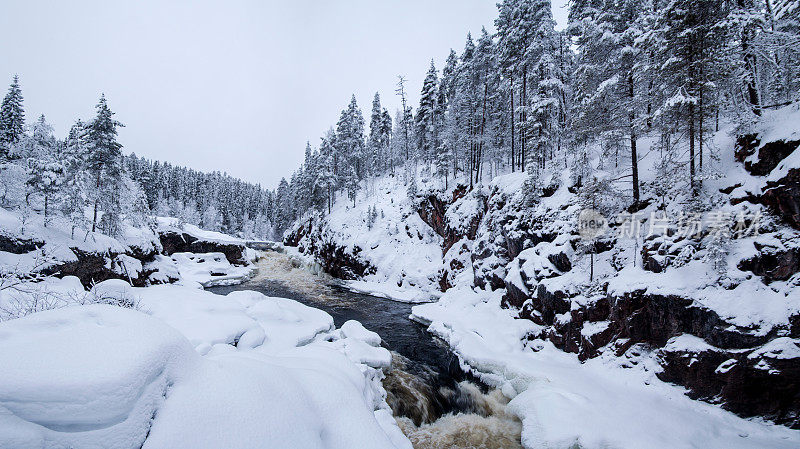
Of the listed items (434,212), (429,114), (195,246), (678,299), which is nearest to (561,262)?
(678,299)

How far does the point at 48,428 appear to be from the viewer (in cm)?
356

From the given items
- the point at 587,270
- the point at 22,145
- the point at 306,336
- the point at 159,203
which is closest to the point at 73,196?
the point at 22,145

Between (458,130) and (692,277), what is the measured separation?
29.7 metres

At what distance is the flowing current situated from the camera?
932cm

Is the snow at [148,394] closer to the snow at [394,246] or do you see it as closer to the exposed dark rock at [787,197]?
the exposed dark rock at [787,197]

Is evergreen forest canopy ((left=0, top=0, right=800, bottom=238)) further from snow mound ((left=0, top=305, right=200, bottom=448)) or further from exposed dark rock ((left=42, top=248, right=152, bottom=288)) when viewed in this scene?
snow mound ((left=0, top=305, right=200, bottom=448))

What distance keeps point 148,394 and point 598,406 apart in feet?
37.5

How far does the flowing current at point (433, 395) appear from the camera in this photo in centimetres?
932

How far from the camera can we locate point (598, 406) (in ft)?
30.5

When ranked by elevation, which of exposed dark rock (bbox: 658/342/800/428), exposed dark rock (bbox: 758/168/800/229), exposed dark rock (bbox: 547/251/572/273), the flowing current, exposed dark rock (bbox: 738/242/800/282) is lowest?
the flowing current

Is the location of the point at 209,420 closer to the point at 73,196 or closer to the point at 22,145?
the point at 73,196

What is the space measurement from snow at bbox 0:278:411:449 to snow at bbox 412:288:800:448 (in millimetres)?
4787

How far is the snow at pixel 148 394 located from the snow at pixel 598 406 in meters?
4.79

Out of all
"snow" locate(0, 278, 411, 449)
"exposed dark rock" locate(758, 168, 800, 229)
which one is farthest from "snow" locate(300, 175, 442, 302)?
"exposed dark rock" locate(758, 168, 800, 229)
